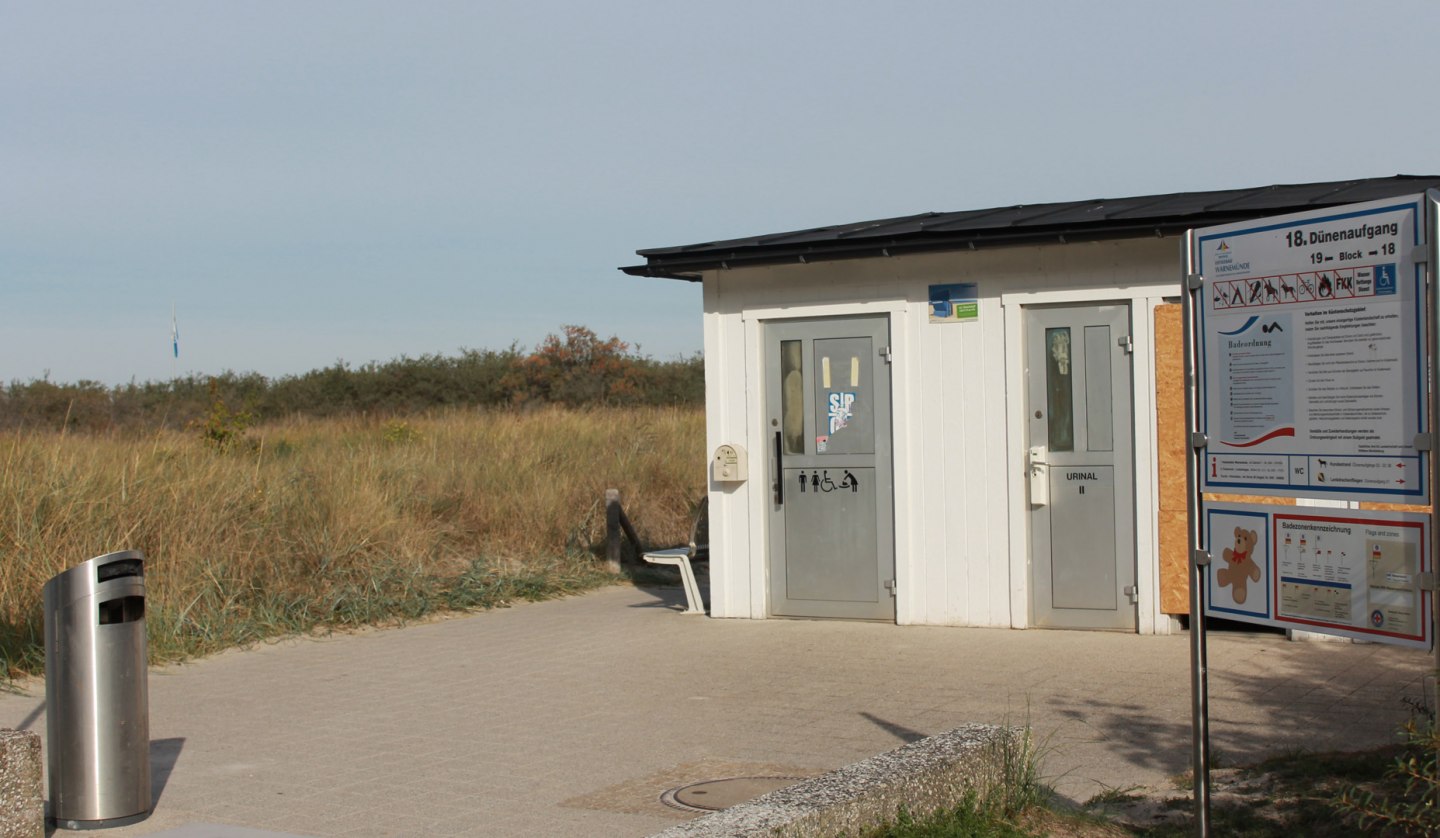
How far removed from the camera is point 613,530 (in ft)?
51.2

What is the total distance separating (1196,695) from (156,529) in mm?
9023

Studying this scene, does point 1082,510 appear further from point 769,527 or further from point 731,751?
point 731,751

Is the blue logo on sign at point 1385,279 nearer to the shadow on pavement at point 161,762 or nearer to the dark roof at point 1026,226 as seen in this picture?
the dark roof at point 1026,226

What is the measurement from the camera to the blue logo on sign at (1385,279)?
179 inches

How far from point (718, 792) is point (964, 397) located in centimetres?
510

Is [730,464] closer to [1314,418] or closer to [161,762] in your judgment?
[161,762]

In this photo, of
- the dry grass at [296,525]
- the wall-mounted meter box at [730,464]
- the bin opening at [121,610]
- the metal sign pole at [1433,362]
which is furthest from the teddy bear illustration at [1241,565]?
the dry grass at [296,525]

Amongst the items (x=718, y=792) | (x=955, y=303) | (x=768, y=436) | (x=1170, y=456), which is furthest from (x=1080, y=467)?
(x=718, y=792)

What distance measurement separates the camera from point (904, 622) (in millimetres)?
10781

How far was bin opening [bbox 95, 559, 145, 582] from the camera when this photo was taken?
598 cm

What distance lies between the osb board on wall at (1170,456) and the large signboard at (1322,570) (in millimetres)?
4807

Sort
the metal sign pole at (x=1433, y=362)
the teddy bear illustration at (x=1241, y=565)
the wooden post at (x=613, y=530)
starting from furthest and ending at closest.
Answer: the wooden post at (x=613, y=530)
the teddy bear illustration at (x=1241, y=565)
the metal sign pole at (x=1433, y=362)

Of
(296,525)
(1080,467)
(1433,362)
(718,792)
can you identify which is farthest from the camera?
(296,525)

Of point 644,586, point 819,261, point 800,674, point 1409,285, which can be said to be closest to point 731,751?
point 800,674
